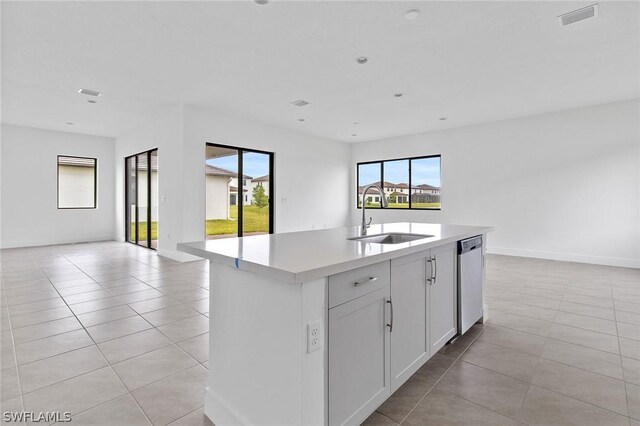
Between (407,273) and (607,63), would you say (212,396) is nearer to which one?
(407,273)

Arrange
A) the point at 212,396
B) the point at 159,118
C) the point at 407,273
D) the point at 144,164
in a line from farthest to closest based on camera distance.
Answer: the point at 144,164 → the point at 159,118 → the point at 407,273 → the point at 212,396

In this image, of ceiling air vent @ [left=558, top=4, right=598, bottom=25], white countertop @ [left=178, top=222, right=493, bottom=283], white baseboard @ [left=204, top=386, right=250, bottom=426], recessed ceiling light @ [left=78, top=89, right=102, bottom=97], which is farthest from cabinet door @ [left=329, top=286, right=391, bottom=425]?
recessed ceiling light @ [left=78, top=89, right=102, bottom=97]

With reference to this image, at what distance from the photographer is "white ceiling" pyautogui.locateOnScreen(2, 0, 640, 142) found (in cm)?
288

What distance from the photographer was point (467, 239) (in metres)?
2.59

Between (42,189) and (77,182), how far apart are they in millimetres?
724

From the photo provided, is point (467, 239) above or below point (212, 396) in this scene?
above

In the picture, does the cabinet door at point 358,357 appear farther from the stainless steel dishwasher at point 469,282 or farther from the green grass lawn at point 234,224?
the green grass lawn at point 234,224

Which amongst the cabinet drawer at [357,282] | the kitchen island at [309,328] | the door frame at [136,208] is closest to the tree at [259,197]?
the door frame at [136,208]

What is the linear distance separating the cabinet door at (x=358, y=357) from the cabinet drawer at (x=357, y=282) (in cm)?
3

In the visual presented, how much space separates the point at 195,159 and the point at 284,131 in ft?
7.82

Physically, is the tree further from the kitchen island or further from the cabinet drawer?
the cabinet drawer

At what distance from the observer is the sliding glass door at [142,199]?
22.9 ft

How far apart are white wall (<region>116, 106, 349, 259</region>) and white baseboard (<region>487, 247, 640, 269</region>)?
4160 millimetres

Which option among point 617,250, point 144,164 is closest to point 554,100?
point 617,250
